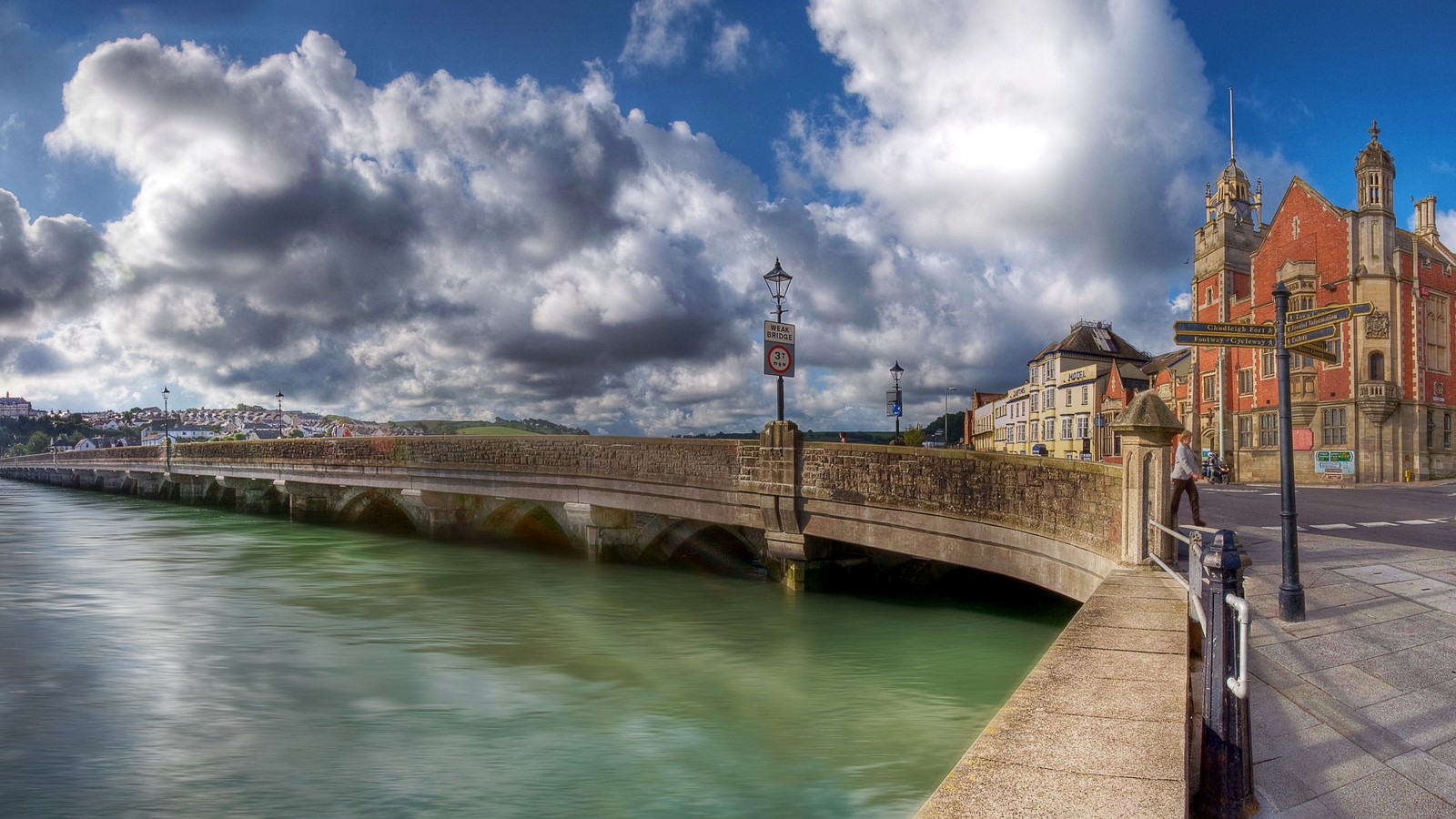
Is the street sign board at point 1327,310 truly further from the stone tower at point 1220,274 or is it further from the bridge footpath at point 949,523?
the stone tower at point 1220,274

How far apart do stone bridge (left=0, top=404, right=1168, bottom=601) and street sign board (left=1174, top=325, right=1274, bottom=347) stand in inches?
41.6

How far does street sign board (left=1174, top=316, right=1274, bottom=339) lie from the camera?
7612 mm

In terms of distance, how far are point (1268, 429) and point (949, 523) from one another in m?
33.4


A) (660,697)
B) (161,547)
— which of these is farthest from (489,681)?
(161,547)

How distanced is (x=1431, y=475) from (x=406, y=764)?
41.4 m

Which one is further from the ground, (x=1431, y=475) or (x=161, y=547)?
(x=1431, y=475)

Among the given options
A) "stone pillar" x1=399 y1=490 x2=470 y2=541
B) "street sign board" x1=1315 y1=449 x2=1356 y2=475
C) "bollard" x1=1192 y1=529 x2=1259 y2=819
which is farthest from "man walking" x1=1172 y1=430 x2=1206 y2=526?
"street sign board" x1=1315 y1=449 x2=1356 y2=475

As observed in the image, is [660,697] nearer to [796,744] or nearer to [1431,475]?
[796,744]

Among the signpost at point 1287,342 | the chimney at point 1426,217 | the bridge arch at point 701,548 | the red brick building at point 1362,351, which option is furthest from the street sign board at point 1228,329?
the chimney at point 1426,217

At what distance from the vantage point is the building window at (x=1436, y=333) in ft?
111

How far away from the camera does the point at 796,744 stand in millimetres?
7879

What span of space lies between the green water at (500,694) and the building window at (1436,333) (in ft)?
102

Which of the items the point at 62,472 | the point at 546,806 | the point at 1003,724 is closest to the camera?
the point at 1003,724

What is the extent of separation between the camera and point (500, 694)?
9891 mm
